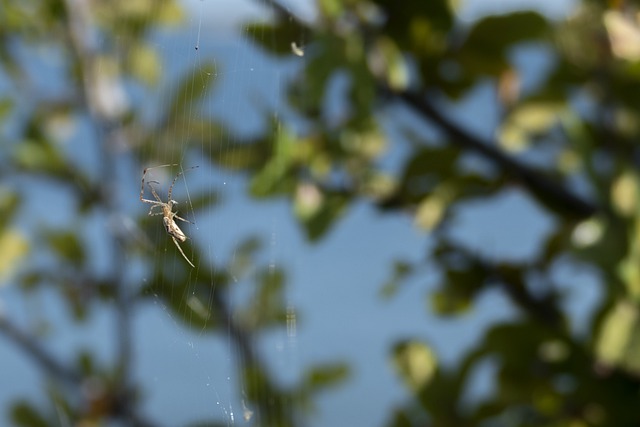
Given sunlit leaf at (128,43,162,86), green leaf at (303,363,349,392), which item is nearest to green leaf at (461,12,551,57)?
green leaf at (303,363,349,392)

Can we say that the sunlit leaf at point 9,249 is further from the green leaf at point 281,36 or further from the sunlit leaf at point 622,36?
the sunlit leaf at point 622,36

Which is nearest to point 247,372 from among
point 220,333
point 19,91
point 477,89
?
point 220,333

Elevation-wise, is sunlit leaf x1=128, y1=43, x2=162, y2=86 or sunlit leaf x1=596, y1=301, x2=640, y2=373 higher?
sunlit leaf x1=596, y1=301, x2=640, y2=373

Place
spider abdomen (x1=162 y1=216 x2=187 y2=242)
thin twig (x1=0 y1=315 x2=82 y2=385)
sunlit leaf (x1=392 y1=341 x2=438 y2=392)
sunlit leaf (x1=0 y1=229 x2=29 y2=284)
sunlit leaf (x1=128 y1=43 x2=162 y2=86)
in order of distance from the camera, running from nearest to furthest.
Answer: spider abdomen (x1=162 y1=216 x2=187 y2=242)
sunlit leaf (x1=392 y1=341 x2=438 y2=392)
thin twig (x1=0 y1=315 x2=82 y2=385)
sunlit leaf (x1=0 y1=229 x2=29 y2=284)
sunlit leaf (x1=128 y1=43 x2=162 y2=86)

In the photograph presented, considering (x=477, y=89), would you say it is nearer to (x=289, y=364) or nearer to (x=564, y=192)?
(x=564, y=192)

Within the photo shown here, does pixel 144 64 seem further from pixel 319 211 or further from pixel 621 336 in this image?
pixel 621 336

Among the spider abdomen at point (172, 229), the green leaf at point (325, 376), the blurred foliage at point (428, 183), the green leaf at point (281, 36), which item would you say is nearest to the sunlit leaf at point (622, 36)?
the blurred foliage at point (428, 183)

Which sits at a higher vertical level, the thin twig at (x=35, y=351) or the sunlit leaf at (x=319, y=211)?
the sunlit leaf at (x=319, y=211)

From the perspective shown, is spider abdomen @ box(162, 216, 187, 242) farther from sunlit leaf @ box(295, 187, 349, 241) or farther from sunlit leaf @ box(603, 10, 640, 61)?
sunlit leaf @ box(603, 10, 640, 61)

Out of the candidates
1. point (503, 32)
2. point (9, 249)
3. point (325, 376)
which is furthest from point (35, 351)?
point (503, 32)
